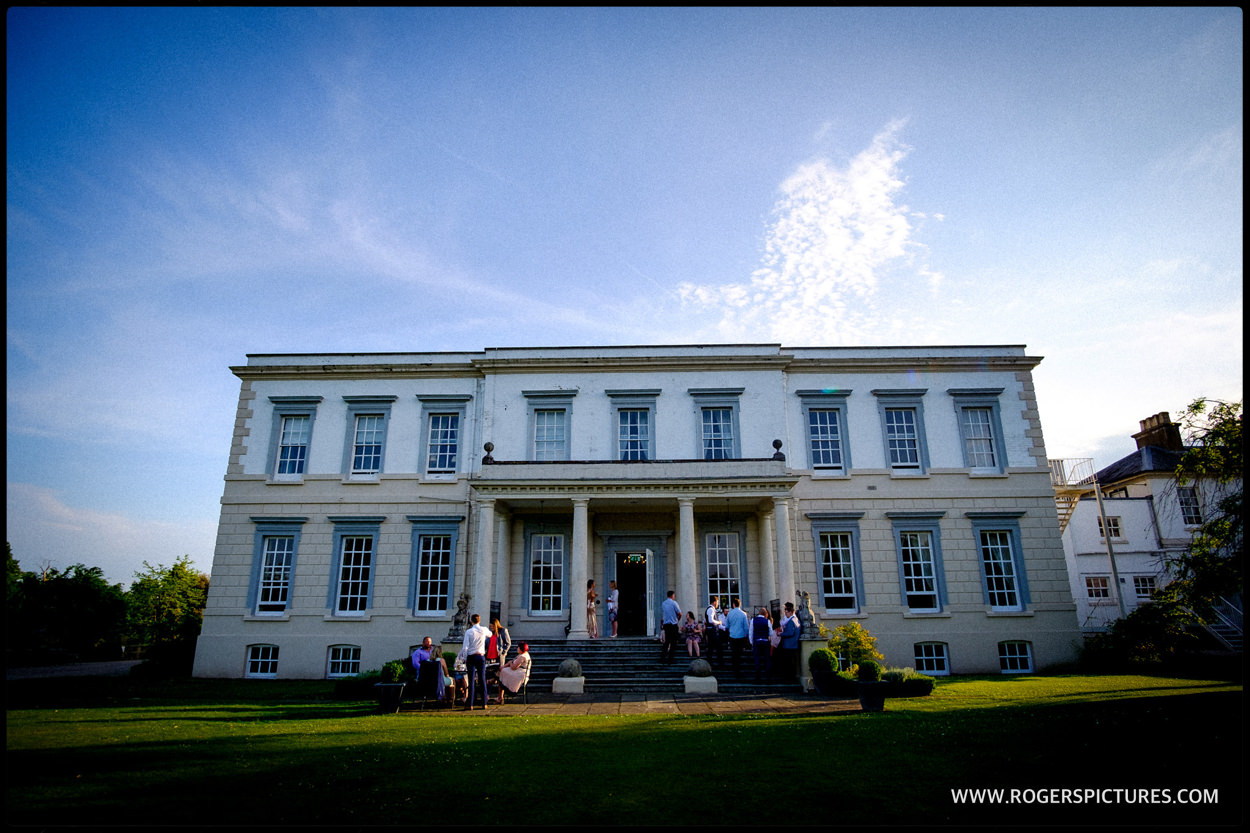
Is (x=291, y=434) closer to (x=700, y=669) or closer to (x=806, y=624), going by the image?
(x=700, y=669)

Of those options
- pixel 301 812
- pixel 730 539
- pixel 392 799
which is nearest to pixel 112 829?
pixel 301 812

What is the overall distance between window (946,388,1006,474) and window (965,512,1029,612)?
161cm

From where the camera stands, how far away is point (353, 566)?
70.5ft

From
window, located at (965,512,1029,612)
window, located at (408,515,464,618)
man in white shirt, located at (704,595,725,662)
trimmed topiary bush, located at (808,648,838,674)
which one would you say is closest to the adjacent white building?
window, located at (965,512,1029,612)

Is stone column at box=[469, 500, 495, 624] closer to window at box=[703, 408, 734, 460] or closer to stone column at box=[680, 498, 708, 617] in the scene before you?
stone column at box=[680, 498, 708, 617]

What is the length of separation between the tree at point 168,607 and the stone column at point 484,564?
10.2m

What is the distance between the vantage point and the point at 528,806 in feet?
20.1

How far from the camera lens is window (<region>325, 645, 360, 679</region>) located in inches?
812

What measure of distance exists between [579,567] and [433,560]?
17.4ft

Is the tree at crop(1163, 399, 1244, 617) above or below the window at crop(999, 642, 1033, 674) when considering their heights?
above

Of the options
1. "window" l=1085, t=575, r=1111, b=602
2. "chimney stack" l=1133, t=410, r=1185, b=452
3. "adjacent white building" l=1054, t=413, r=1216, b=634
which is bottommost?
"window" l=1085, t=575, r=1111, b=602

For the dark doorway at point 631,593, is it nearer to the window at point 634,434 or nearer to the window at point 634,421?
the window at point 634,434

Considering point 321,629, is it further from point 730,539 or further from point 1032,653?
point 1032,653

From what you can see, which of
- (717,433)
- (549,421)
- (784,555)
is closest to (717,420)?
(717,433)
